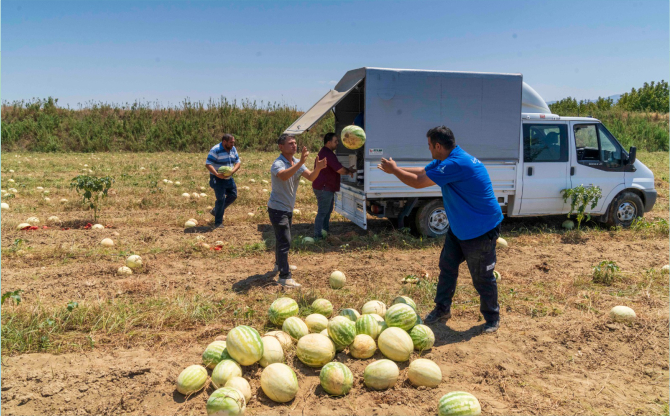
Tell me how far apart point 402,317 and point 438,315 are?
3.23 feet

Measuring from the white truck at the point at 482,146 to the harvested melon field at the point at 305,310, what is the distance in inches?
24.9

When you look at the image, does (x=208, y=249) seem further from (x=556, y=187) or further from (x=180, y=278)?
(x=556, y=187)

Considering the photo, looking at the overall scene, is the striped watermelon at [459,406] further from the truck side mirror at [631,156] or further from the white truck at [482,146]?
the truck side mirror at [631,156]

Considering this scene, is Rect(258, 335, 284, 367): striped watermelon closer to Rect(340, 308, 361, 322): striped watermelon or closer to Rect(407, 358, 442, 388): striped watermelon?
Rect(340, 308, 361, 322): striped watermelon

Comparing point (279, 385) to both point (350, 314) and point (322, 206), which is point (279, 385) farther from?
point (322, 206)

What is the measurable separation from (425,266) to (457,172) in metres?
2.92

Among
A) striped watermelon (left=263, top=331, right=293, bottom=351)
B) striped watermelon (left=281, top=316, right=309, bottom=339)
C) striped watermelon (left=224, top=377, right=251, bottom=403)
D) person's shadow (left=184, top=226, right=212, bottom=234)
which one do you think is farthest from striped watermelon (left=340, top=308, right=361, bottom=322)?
person's shadow (left=184, top=226, right=212, bottom=234)

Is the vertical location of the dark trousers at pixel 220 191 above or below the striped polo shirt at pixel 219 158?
below

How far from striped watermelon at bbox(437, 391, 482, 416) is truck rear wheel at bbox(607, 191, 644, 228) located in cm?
841

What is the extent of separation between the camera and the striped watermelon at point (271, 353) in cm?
401

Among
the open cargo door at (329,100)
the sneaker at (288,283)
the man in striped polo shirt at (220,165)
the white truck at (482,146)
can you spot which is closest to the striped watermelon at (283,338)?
the sneaker at (288,283)

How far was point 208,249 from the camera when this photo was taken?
8078 mm

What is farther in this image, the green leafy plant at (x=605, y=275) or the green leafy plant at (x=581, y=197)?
the green leafy plant at (x=581, y=197)

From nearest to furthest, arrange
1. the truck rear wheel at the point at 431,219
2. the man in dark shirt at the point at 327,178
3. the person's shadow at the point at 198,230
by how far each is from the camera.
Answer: the man in dark shirt at the point at 327,178, the truck rear wheel at the point at 431,219, the person's shadow at the point at 198,230
